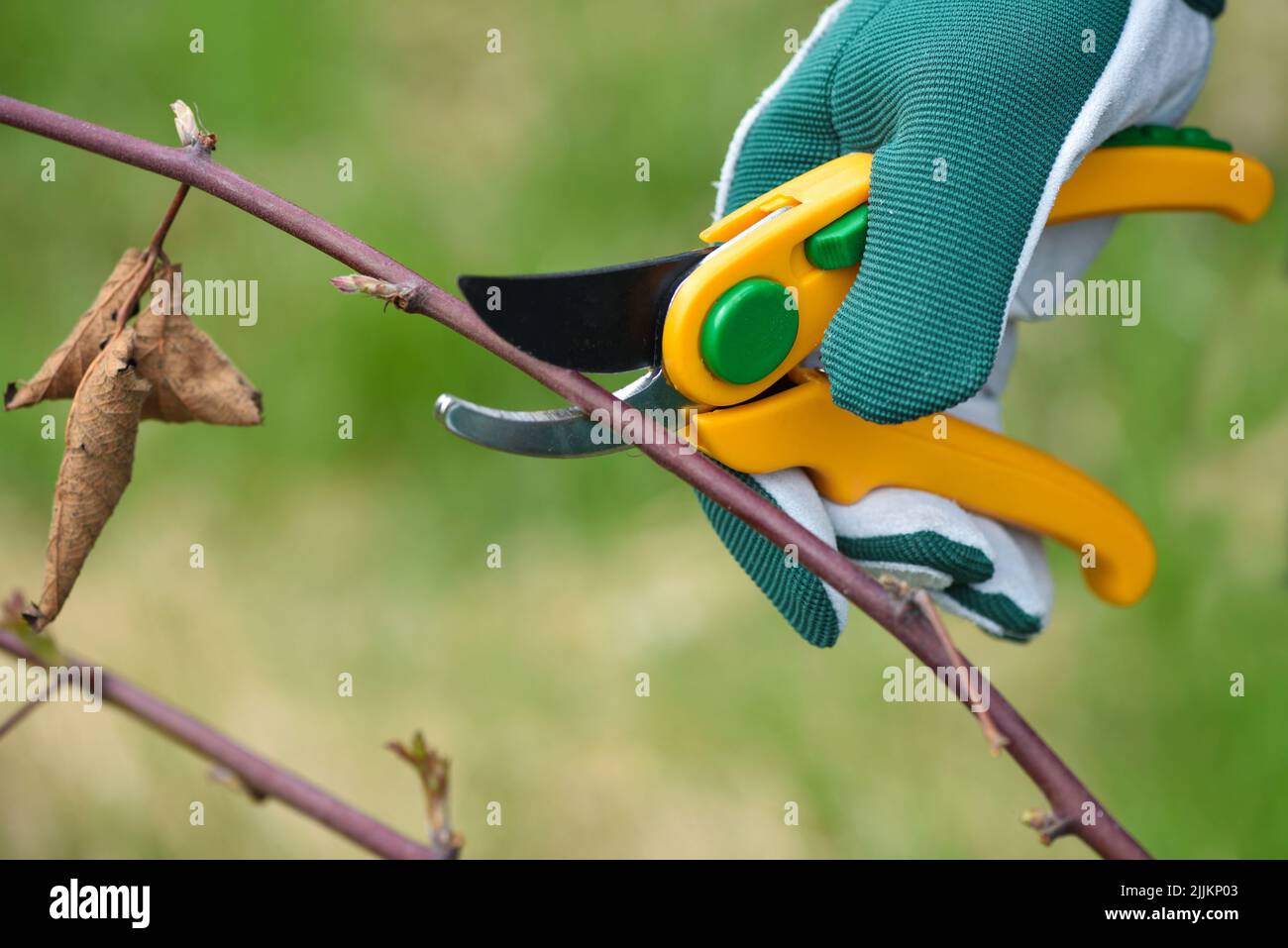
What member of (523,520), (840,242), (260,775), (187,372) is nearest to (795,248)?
(840,242)

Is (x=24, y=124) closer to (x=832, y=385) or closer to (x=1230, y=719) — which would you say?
(x=832, y=385)

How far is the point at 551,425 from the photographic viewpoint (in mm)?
433

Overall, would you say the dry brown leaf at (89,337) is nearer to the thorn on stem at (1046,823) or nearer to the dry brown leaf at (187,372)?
the dry brown leaf at (187,372)

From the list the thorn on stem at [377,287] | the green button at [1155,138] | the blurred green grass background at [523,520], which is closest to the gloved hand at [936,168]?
the green button at [1155,138]

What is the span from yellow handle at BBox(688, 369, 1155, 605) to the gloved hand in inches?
0.4

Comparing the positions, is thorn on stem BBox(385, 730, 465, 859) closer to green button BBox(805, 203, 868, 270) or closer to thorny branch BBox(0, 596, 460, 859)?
thorny branch BBox(0, 596, 460, 859)

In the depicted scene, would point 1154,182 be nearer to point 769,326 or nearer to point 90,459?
point 769,326

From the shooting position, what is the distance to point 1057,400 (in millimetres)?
1013

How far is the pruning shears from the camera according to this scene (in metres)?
0.41

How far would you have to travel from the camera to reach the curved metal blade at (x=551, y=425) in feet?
1.37

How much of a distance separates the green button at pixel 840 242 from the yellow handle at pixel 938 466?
0.05m

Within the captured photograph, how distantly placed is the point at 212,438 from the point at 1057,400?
780mm

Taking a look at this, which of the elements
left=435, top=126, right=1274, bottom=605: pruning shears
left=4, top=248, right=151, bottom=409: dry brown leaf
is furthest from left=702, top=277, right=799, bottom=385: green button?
left=4, top=248, right=151, bottom=409: dry brown leaf

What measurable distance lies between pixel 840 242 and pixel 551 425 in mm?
119
